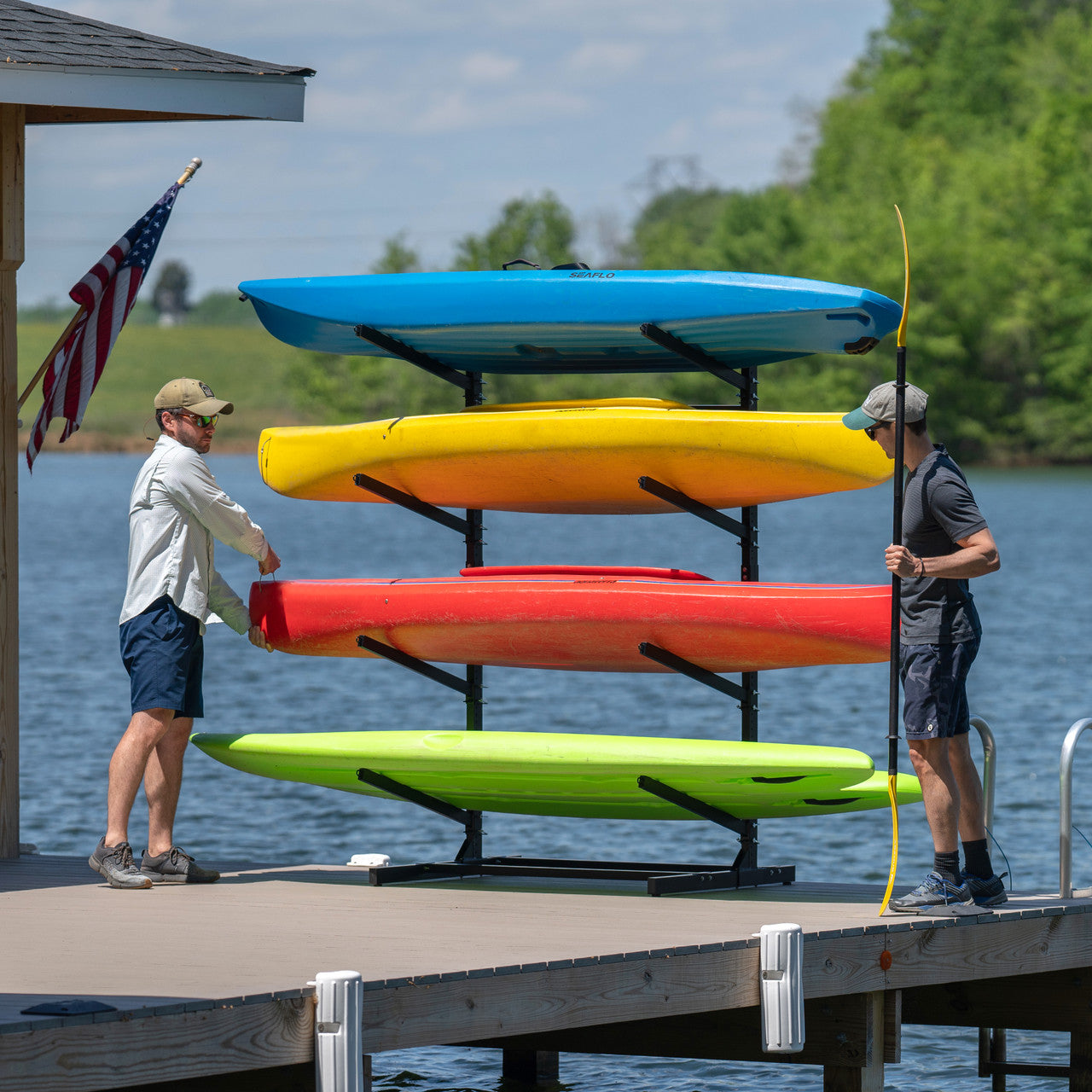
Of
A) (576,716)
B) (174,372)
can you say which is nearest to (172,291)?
(174,372)

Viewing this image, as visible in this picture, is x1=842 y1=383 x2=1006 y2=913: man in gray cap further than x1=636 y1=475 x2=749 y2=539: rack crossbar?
No

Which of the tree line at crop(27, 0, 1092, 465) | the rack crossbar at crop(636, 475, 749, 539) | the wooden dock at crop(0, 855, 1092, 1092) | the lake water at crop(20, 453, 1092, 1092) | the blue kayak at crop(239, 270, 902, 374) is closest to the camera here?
the wooden dock at crop(0, 855, 1092, 1092)

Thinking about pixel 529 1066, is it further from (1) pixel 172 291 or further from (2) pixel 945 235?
(1) pixel 172 291

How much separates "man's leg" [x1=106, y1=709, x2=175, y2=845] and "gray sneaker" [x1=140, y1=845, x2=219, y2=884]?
233 millimetres

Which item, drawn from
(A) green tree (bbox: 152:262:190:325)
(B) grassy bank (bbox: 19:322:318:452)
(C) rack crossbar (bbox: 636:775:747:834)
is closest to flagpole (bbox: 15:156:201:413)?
(C) rack crossbar (bbox: 636:775:747:834)

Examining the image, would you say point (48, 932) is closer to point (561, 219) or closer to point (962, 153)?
point (962, 153)

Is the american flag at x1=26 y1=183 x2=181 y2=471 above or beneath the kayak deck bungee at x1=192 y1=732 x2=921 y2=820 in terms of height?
above

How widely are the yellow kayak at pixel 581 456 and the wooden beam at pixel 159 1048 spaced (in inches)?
120

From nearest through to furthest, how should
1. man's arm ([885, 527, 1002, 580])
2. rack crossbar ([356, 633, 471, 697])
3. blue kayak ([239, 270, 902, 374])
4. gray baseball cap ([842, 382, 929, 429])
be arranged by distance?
1. man's arm ([885, 527, 1002, 580])
2. gray baseball cap ([842, 382, 929, 429])
3. blue kayak ([239, 270, 902, 374])
4. rack crossbar ([356, 633, 471, 697])

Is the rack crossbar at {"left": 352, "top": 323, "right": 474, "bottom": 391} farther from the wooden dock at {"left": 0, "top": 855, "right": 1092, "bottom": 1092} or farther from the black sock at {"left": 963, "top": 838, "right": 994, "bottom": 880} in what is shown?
the black sock at {"left": 963, "top": 838, "right": 994, "bottom": 880}

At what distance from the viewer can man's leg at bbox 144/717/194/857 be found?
6.66 m

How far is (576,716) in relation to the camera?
2189cm

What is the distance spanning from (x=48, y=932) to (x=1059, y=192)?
65985mm

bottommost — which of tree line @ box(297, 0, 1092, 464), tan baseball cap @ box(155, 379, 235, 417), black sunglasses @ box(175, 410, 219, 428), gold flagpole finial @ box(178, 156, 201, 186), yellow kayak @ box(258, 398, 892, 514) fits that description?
yellow kayak @ box(258, 398, 892, 514)
